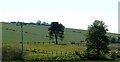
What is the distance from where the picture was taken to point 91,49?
82.2 m

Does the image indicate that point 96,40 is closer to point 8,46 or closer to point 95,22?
point 95,22

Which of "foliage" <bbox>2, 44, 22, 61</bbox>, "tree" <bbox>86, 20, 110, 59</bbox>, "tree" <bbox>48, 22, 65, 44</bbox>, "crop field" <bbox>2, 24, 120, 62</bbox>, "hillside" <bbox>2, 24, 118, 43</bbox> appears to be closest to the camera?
"foliage" <bbox>2, 44, 22, 61</bbox>

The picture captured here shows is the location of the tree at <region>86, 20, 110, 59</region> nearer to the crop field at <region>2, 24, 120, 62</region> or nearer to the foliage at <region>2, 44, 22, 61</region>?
the crop field at <region>2, 24, 120, 62</region>

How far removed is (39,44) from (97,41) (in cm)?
3082

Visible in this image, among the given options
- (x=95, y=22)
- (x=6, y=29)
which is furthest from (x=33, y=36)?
(x=95, y=22)

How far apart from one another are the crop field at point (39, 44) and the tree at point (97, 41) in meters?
2.79

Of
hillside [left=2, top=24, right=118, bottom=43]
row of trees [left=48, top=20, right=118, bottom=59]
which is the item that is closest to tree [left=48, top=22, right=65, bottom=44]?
hillside [left=2, top=24, right=118, bottom=43]

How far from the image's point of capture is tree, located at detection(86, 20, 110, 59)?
268ft

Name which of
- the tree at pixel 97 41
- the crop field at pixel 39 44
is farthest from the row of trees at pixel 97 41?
the crop field at pixel 39 44

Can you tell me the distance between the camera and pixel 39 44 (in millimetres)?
108438

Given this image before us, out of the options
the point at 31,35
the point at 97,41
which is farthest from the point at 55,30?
the point at 97,41

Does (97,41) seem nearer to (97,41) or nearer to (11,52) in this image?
(97,41)

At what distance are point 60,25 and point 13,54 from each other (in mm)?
50324

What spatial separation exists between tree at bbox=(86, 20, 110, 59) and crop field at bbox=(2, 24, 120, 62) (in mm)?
2790
